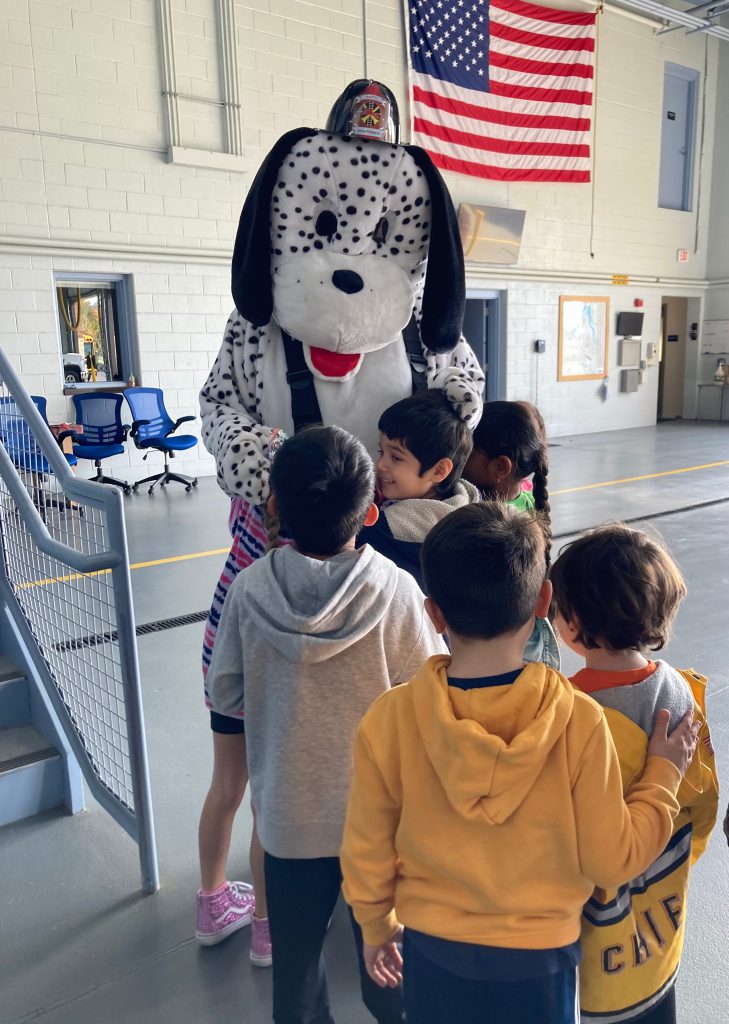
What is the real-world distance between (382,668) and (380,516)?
1.18 feet

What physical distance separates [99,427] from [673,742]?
606 centimetres

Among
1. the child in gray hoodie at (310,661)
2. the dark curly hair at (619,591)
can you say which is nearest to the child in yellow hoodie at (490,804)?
the dark curly hair at (619,591)

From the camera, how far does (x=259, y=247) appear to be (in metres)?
1.50

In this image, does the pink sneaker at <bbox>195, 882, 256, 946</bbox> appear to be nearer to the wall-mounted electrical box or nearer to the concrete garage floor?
the concrete garage floor

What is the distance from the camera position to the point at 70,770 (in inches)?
80.0

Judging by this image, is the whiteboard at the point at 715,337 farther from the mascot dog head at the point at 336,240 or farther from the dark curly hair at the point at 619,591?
the dark curly hair at the point at 619,591

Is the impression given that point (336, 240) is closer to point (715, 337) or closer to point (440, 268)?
point (440, 268)

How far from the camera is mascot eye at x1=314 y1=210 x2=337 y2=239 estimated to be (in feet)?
4.94

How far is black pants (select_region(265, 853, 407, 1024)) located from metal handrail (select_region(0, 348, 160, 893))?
1.92ft

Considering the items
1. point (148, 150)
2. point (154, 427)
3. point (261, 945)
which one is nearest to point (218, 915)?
point (261, 945)

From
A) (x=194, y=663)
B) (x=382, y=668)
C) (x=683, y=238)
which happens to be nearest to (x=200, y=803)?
(x=194, y=663)

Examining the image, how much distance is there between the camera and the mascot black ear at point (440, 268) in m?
1.54

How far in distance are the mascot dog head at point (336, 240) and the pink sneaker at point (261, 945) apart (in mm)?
1086

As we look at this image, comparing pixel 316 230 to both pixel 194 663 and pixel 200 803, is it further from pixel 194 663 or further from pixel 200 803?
pixel 194 663
